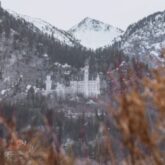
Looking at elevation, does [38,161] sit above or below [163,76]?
below

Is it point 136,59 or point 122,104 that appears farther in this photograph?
point 136,59

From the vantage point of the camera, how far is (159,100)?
76.9 inches

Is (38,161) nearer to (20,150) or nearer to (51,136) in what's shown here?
(20,150)

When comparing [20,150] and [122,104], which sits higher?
[122,104]

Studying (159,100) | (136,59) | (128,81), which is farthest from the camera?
(136,59)

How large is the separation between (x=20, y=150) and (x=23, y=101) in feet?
597

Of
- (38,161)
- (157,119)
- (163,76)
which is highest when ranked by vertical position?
(163,76)

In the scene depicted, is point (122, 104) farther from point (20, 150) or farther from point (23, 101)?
point (23, 101)

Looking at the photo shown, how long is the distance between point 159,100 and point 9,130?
0.80 metres

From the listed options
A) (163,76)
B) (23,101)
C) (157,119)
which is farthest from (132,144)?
(23,101)

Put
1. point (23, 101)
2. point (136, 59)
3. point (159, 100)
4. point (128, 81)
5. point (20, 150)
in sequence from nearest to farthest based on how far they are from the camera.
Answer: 1. point (159, 100)
2. point (128, 81)
3. point (136, 59)
4. point (20, 150)
5. point (23, 101)

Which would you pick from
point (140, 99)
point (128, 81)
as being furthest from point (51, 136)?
point (140, 99)

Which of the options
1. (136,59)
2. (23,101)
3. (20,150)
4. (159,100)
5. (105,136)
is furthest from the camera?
(23,101)

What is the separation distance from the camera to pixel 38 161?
282cm
